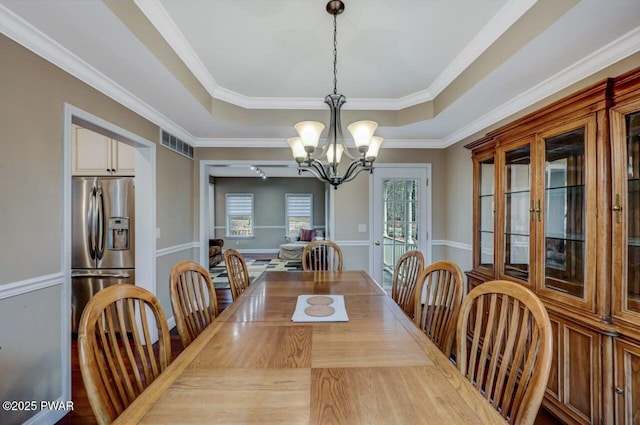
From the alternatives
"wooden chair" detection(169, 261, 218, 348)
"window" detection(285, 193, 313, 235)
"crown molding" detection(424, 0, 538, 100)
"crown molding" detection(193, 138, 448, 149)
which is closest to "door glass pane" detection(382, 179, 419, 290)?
"crown molding" detection(193, 138, 448, 149)

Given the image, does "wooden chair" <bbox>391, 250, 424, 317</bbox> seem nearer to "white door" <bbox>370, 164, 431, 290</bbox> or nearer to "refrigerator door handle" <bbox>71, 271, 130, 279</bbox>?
"white door" <bbox>370, 164, 431, 290</bbox>

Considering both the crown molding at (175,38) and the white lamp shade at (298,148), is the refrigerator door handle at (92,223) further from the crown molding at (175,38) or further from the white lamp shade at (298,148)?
the white lamp shade at (298,148)

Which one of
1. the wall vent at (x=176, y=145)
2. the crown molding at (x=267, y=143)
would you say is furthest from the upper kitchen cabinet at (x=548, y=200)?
the wall vent at (x=176, y=145)

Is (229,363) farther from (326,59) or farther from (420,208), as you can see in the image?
(420,208)

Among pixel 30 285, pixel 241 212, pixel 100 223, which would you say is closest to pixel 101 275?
pixel 100 223

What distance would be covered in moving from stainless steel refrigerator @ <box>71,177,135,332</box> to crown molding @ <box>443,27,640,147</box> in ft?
12.3

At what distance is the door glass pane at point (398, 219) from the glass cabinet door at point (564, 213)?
216cm

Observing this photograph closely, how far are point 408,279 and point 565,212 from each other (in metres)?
1.12

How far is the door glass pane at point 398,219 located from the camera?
422 centimetres

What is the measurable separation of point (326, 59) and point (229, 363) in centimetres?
230

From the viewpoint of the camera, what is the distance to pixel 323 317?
5.16 feet

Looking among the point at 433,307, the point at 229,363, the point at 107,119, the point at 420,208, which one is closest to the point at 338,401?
the point at 229,363

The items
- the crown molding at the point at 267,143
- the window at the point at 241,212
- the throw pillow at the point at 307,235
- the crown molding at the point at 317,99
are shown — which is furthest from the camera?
the window at the point at 241,212

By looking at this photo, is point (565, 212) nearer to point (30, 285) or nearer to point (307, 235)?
point (30, 285)
